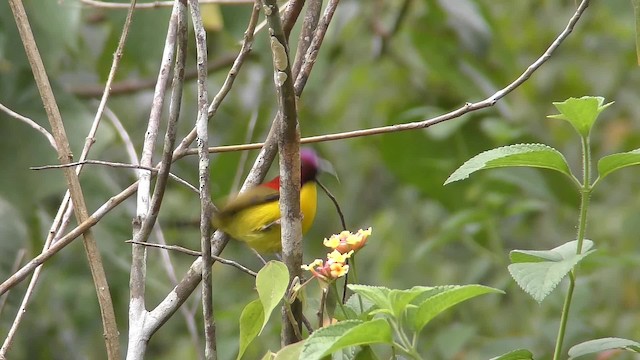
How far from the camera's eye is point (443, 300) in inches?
36.4

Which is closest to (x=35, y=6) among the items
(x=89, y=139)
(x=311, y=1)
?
(x=89, y=139)

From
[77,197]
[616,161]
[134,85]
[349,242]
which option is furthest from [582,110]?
[134,85]

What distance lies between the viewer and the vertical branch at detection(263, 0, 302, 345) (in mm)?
975

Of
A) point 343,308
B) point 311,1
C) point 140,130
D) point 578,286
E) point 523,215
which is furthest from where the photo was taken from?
point 140,130

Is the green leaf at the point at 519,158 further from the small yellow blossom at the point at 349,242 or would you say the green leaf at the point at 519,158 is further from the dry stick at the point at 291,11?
the dry stick at the point at 291,11

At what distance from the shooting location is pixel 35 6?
6.01 feet

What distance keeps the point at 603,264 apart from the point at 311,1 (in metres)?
1.22

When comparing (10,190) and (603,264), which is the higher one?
(10,190)

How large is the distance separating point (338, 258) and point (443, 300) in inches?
4.7

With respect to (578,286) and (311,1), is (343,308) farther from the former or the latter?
(578,286)

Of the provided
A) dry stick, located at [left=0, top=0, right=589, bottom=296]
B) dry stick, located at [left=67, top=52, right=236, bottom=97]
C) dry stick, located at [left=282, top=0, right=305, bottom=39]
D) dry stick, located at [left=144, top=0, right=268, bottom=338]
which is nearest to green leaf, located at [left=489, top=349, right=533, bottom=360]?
dry stick, located at [left=0, top=0, right=589, bottom=296]

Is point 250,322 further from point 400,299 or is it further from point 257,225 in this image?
point 257,225

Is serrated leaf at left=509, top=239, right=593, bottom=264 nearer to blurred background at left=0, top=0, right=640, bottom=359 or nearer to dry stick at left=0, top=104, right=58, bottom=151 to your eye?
dry stick at left=0, top=104, right=58, bottom=151

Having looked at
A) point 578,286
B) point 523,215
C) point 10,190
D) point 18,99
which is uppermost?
point 18,99
